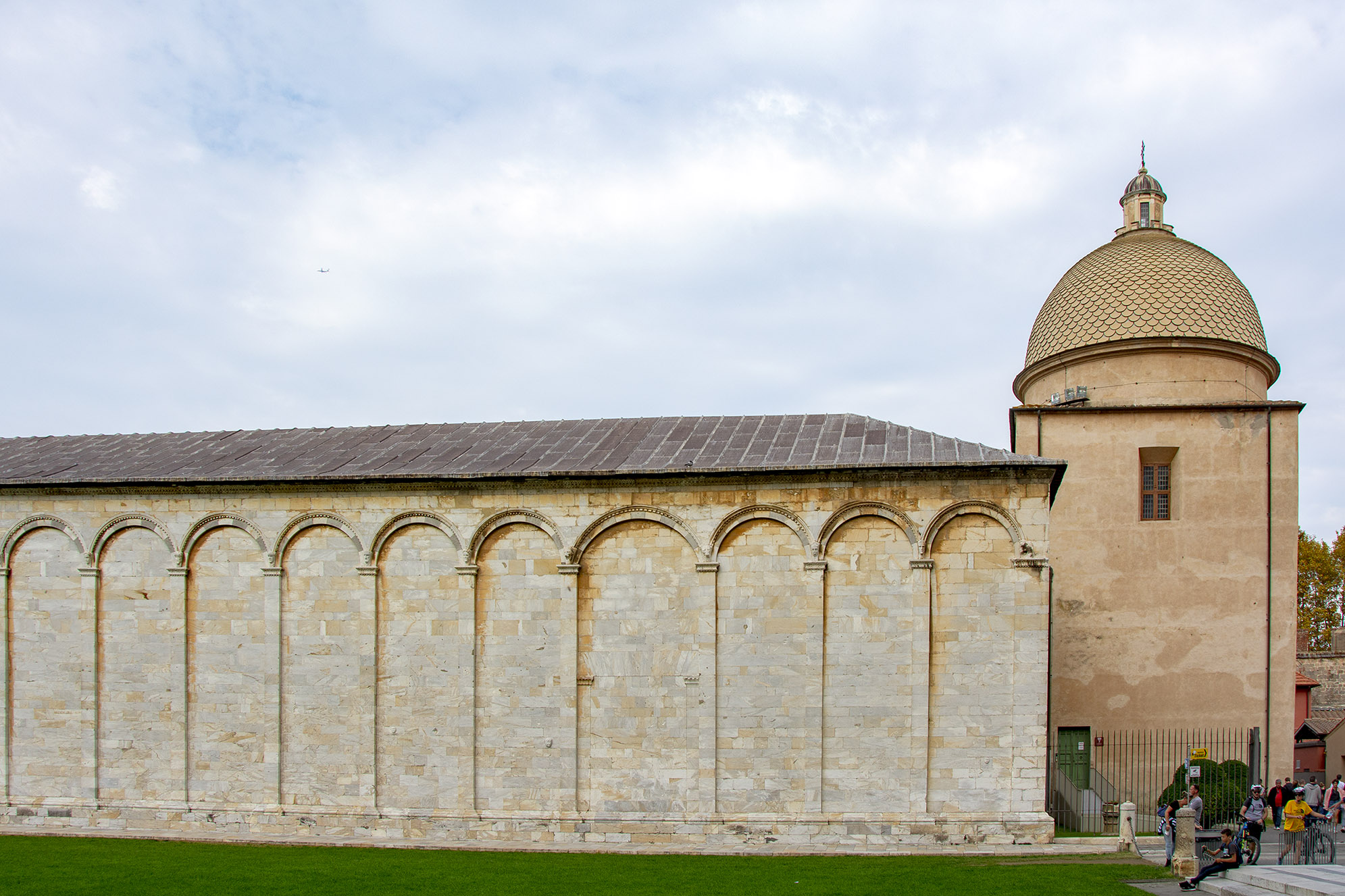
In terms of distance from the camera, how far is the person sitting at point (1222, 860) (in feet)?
43.4

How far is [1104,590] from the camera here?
2216 cm

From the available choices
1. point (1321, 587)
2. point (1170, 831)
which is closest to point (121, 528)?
point (1170, 831)

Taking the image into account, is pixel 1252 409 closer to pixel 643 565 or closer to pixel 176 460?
pixel 643 565

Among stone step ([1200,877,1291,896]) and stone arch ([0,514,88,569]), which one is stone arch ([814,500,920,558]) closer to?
stone step ([1200,877,1291,896])

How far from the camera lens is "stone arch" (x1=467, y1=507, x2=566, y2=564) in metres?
16.5

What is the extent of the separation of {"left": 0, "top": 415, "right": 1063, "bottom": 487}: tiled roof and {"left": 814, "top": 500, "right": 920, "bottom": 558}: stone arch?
749mm

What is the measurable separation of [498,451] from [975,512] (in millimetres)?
8703

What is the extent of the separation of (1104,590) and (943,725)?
354 inches

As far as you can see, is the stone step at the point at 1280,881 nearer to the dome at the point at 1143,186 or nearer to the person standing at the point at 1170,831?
the person standing at the point at 1170,831

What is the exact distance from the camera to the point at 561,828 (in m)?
15.8

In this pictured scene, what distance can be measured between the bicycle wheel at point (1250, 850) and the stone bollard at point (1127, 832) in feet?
5.58

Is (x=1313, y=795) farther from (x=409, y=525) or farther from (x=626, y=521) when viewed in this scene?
(x=409, y=525)

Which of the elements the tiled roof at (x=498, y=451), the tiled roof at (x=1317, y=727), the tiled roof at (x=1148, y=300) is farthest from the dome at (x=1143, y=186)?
the tiled roof at (x=1317, y=727)

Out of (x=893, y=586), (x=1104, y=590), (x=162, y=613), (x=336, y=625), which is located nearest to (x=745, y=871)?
(x=893, y=586)
